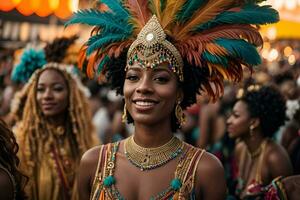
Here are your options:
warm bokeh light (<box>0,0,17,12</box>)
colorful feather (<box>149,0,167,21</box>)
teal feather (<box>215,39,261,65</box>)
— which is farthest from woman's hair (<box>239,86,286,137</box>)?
warm bokeh light (<box>0,0,17,12</box>)

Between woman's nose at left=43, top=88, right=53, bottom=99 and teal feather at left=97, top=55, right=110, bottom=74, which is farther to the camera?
woman's nose at left=43, top=88, right=53, bottom=99

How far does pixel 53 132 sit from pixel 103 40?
6.71 feet

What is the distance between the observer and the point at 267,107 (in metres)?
6.54

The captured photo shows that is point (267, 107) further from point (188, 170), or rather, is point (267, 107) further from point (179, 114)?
point (188, 170)

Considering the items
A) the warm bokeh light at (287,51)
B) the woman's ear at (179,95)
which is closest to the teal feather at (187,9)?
the woman's ear at (179,95)

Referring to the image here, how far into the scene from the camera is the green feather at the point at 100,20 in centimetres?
420

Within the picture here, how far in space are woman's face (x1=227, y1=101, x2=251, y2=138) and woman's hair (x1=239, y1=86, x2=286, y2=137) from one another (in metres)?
0.06

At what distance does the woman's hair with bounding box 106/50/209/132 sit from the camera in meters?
4.12

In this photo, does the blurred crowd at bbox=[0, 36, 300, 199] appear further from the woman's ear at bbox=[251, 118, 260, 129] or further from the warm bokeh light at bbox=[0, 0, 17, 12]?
the warm bokeh light at bbox=[0, 0, 17, 12]

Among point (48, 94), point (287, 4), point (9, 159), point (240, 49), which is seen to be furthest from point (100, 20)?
point (287, 4)

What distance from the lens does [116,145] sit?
4176 millimetres

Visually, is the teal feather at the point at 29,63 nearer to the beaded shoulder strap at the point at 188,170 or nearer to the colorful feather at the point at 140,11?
the colorful feather at the point at 140,11

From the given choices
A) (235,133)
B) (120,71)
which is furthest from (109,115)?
(120,71)

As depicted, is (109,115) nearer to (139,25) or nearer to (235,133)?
(235,133)
